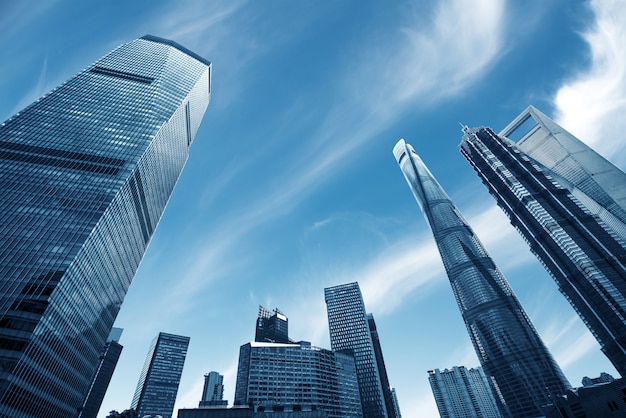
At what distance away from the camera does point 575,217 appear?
160 metres

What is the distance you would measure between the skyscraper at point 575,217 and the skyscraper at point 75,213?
17625 centimetres

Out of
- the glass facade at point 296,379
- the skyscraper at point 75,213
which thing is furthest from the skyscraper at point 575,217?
the skyscraper at point 75,213

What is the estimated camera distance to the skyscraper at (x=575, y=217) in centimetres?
13725

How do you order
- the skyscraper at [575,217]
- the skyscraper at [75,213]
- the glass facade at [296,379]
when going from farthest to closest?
the glass facade at [296,379] < the skyscraper at [575,217] < the skyscraper at [75,213]

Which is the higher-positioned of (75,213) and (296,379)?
(75,213)

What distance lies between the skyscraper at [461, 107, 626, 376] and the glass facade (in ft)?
389

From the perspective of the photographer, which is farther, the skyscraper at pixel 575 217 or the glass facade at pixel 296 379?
the glass facade at pixel 296 379

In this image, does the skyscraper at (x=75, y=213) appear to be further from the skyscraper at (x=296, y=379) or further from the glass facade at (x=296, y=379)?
the skyscraper at (x=296, y=379)

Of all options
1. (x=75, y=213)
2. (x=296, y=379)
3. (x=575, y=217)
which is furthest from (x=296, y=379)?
(x=575, y=217)

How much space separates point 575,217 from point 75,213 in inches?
7915

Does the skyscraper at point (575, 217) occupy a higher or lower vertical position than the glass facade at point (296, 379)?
higher

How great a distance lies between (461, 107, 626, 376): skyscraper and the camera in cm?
13725

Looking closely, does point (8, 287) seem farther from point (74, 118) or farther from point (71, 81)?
point (71, 81)

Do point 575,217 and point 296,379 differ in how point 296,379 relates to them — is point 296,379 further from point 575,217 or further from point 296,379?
point 575,217
